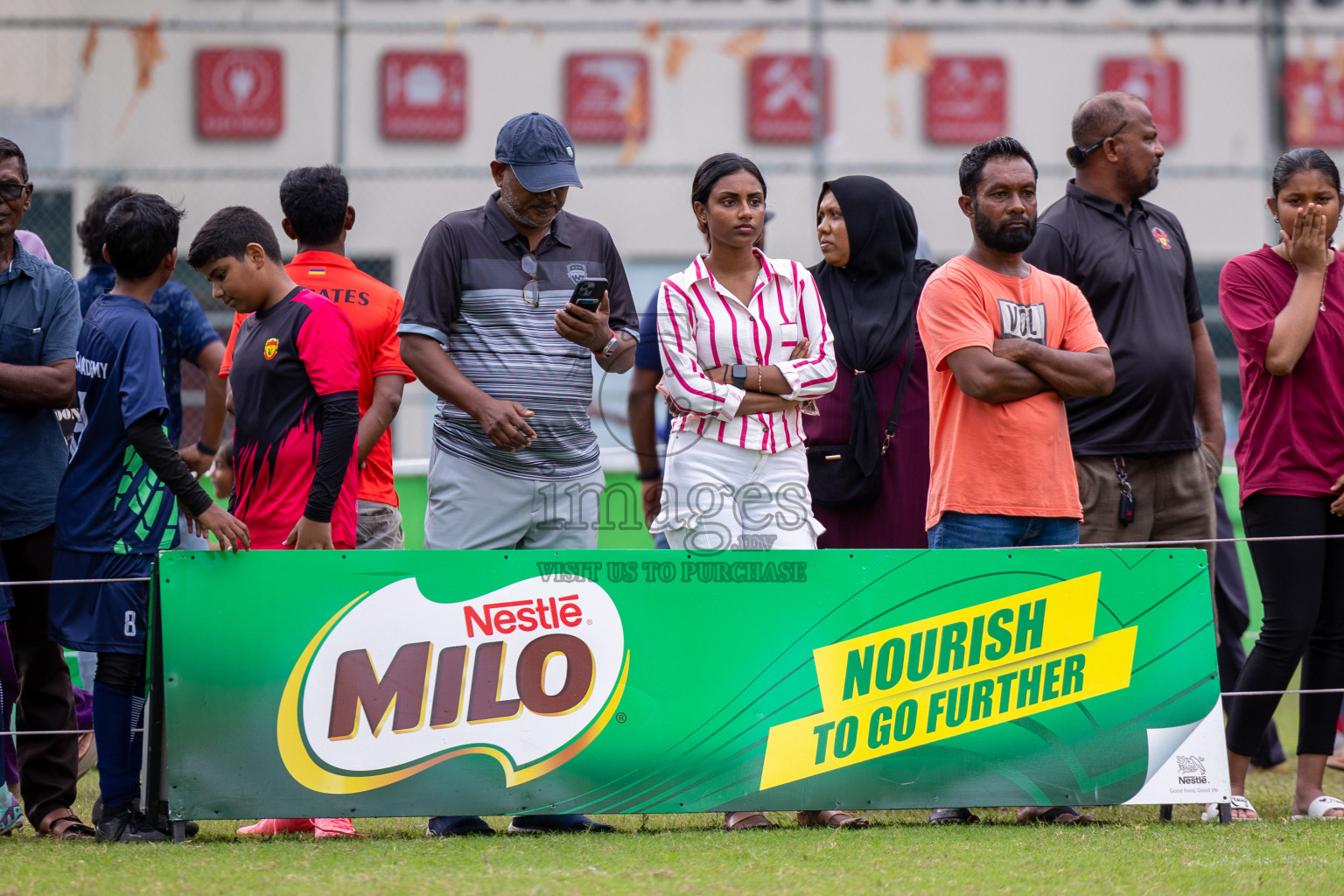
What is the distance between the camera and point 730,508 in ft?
14.4

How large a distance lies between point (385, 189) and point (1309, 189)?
10.3m

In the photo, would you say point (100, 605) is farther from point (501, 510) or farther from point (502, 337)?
point (502, 337)

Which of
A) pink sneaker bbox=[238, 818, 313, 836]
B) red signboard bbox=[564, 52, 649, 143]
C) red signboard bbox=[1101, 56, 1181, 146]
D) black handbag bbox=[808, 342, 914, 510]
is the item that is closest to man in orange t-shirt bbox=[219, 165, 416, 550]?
pink sneaker bbox=[238, 818, 313, 836]

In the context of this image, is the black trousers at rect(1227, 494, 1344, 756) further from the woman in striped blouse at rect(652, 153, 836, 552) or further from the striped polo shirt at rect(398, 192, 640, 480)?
the striped polo shirt at rect(398, 192, 640, 480)

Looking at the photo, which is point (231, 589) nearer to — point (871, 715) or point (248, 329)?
point (248, 329)

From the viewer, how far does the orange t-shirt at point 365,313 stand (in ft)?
16.7

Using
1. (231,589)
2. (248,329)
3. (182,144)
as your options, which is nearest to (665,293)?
(248,329)

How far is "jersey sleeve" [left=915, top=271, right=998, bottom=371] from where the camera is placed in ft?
14.7

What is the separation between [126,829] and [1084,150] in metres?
3.78

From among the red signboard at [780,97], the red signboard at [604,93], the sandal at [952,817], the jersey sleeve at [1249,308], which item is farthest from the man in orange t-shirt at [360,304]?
the red signboard at [780,97]

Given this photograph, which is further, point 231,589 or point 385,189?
point 385,189

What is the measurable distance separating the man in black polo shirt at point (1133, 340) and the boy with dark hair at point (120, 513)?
273 centimetres

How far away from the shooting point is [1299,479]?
4.61 m

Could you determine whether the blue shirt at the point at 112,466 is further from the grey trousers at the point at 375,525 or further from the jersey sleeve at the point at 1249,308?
the jersey sleeve at the point at 1249,308
